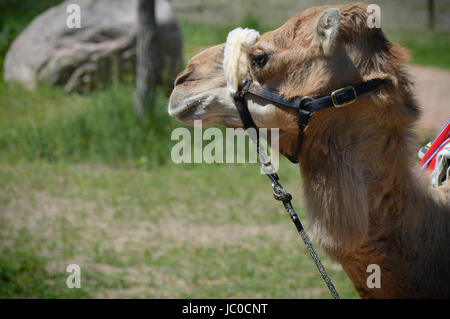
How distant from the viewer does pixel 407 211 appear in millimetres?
2279

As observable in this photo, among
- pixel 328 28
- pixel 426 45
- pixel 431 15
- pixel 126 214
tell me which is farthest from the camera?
pixel 431 15

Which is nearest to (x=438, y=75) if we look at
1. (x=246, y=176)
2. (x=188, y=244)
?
(x=246, y=176)

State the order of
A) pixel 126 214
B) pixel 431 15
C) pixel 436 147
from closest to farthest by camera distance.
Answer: pixel 436 147 → pixel 126 214 → pixel 431 15

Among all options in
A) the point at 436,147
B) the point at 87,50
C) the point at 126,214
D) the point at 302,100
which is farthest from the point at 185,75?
the point at 87,50

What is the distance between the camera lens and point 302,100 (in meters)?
2.23

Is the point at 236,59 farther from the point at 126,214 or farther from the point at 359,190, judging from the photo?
the point at 126,214

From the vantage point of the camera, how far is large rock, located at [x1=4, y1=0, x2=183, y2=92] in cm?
941

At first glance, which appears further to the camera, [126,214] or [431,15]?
[431,15]

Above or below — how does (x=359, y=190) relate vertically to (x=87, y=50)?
below

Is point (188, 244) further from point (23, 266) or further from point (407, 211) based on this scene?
point (407, 211)

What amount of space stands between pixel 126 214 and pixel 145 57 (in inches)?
108

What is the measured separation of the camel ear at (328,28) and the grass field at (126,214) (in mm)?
2880

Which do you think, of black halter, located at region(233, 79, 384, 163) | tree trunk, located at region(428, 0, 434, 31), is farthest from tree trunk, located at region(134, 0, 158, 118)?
tree trunk, located at region(428, 0, 434, 31)
